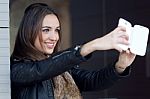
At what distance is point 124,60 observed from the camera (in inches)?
83.7

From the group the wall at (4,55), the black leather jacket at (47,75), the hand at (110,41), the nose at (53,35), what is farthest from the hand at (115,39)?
the wall at (4,55)

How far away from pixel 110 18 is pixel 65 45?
623 mm

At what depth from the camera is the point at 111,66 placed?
2.21 meters

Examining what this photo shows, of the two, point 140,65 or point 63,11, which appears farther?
point 63,11

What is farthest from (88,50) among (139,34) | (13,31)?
(13,31)

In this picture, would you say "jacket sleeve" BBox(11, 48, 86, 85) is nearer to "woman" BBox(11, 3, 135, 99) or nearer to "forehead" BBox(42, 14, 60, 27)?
"woman" BBox(11, 3, 135, 99)

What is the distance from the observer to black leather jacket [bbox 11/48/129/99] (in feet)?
6.37

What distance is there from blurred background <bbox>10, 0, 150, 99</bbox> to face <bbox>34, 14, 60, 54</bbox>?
3104 millimetres

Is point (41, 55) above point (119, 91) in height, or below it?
above

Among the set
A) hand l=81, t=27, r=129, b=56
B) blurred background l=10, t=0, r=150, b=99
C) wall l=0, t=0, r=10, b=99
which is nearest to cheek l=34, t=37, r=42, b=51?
wall l=0, t=0, r=10, b=99

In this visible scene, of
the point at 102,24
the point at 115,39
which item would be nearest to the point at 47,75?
the point at 115,39

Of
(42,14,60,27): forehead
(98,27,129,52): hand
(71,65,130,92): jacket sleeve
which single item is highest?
(42,14,60,27): forehead

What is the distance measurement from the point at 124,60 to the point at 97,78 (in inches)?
8.3

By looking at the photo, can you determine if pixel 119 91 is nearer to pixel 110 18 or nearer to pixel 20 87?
pixel 110 18
